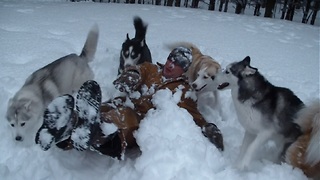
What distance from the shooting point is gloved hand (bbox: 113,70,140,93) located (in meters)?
3.05

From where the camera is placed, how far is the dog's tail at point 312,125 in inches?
90.7

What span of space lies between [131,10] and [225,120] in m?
7.40

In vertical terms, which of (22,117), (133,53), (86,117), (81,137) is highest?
(133,53)

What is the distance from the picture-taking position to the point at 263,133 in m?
2.73

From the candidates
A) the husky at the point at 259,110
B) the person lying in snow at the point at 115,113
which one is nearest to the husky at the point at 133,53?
the person lying in snow at the point at 115,113

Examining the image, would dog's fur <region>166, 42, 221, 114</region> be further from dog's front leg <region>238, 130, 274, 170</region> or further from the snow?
dog's front leg <region>238, 130, 274, 170</region>

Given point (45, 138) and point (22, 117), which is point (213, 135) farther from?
point (22, 117)

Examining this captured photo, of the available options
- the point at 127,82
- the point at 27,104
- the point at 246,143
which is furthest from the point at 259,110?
the point at 27,104

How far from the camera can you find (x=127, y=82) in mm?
3062

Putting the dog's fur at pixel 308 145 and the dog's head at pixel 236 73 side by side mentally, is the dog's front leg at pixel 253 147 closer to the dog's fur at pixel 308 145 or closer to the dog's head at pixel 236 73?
the dog's fur at pixel 308 145

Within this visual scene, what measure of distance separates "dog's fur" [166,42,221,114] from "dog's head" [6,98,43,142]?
1761 millimetres

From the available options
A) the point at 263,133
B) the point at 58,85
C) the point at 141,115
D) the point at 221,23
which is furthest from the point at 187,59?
the point at 221,23

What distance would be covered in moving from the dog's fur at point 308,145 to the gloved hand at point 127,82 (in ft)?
5.18

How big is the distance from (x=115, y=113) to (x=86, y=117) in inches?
15.2
